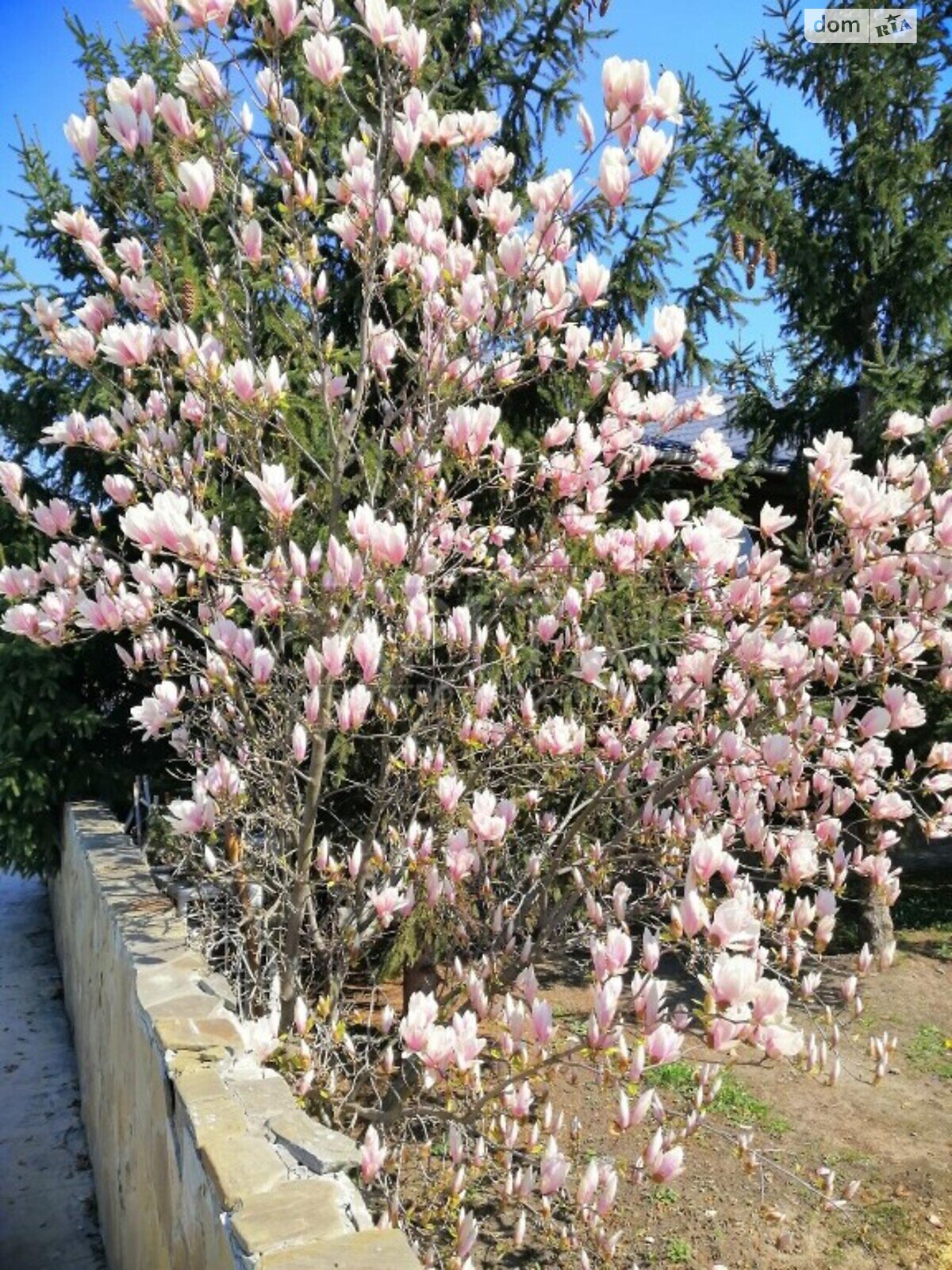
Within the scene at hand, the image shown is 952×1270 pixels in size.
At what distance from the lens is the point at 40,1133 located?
4.41m

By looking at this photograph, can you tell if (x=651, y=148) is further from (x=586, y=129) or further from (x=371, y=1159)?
(x=371, y=1159)

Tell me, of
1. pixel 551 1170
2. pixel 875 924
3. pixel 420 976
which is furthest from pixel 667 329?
pixel 875 924

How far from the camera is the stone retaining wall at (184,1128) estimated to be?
158cm

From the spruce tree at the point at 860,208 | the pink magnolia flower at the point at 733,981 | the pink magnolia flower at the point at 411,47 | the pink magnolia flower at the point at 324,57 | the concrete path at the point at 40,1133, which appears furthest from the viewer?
the spruce tree at the point at 860,208

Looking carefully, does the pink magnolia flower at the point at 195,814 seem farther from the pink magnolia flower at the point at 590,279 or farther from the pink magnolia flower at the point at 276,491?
the pink magnolia flower at the point at 590,279

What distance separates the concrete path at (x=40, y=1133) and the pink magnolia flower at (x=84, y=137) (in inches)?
146

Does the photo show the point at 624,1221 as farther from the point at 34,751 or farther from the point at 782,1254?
the point at 34,751

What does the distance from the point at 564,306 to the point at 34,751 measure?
12.2 ft

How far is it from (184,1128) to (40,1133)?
116 inches

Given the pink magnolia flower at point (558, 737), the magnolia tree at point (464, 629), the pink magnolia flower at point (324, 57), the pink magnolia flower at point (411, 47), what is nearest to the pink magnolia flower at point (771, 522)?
the magnolia tree at point (464, 629)

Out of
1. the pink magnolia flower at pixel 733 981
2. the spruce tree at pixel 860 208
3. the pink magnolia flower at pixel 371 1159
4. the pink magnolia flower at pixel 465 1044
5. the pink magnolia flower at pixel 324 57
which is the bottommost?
the pink magnolia flower at pixel 371 1159

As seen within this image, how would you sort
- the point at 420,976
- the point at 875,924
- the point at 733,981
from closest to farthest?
the point at 733,981 → the point at 420,976 → the point at 875,924

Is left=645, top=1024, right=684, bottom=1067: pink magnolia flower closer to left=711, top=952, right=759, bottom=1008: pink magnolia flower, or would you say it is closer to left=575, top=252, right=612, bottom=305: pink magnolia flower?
left=711, top=952, right=759, bottom=1008: pink magnolia flower

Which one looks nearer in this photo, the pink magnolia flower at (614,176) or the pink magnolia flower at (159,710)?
the pink magnolia flower at (614,176)
